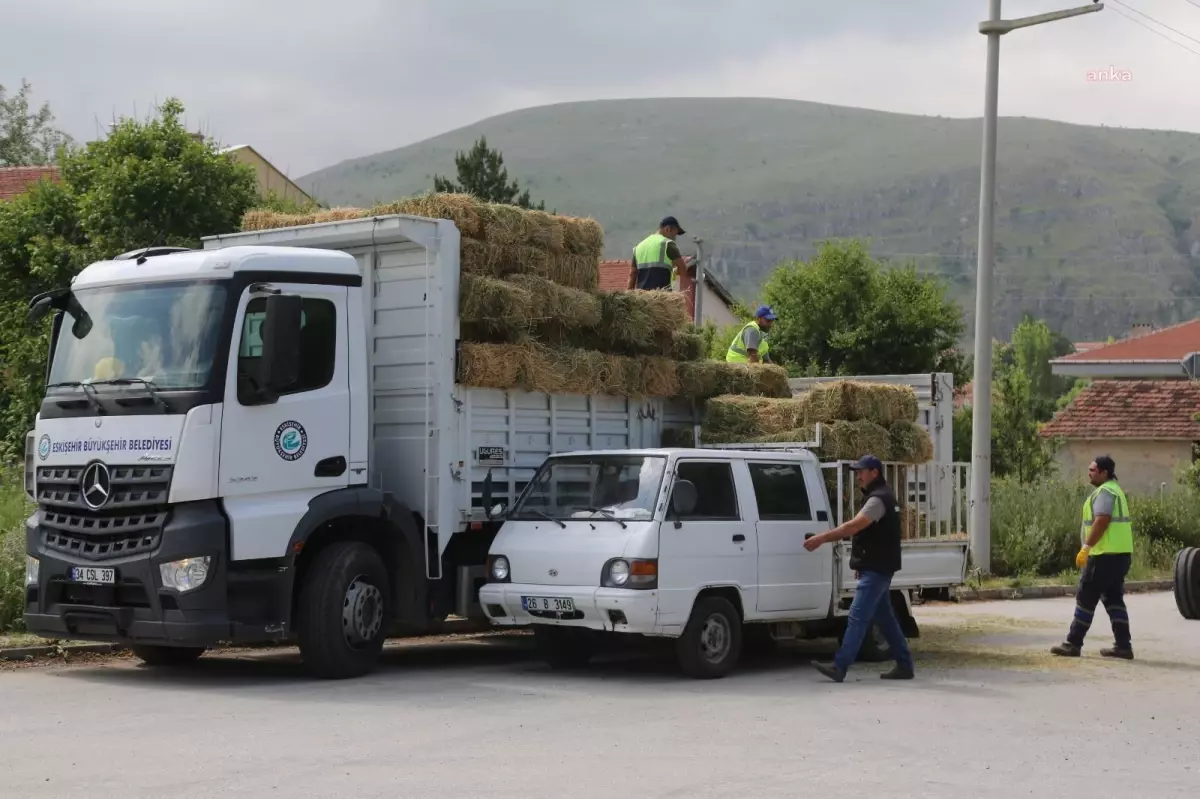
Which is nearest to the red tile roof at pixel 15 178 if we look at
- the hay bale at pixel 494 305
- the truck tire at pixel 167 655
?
the truck tire at pixel 167 655

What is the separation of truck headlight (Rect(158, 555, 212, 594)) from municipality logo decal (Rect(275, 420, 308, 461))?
3.41 feet

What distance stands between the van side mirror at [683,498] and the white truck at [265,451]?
174 cm

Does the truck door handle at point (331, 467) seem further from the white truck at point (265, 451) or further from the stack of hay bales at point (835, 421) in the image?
the stack of hay bales at point (835, 421)

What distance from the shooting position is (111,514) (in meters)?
11.9

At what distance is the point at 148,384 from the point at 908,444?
24.2 ft

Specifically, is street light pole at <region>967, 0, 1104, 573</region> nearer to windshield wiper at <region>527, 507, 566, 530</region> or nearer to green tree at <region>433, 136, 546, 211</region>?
windshield wiper at <region>527, 507, 566, 530</region>

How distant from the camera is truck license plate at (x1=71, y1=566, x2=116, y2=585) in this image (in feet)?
38.5

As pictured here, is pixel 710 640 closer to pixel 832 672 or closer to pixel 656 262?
pixel 832 672

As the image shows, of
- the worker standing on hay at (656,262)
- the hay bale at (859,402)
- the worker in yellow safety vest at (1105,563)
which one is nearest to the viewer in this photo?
the worker in yellow safety vest at (1105,563)

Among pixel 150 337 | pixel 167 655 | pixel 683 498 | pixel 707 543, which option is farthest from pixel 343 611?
pixel 707 543

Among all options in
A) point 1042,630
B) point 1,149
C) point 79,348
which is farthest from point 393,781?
point 1,149

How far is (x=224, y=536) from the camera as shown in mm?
11633

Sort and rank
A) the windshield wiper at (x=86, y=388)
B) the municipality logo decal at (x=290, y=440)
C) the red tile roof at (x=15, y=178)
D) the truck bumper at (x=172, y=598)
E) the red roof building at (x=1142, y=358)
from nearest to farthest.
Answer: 1. the truck bumper at (x=172, y=598)
2. the windshield wiper at (x=86, y=388)
3. the municipality logo decal at (x=290, y=440)
4. the red tile roof at (x=15, y=178)
5. the red roof building at (x=1142, y=358)

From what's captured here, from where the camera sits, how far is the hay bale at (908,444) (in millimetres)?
15492
